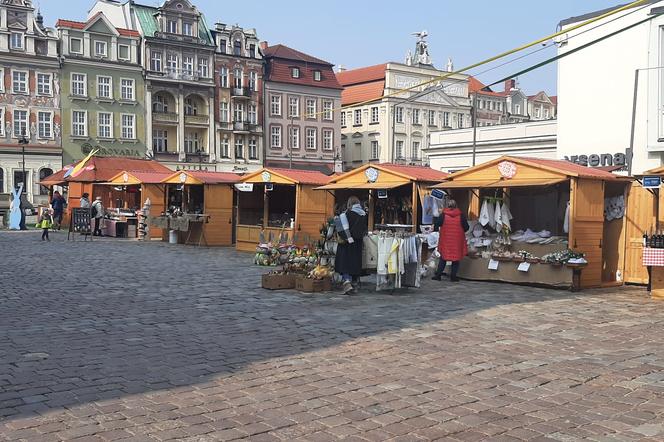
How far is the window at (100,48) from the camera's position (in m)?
53.3

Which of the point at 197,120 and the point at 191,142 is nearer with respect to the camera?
the point at 197,120

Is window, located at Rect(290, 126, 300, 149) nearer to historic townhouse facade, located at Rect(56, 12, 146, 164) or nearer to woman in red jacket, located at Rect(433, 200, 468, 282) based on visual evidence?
historic townhouse facade, located at Rect(56, 12, 146, 164)

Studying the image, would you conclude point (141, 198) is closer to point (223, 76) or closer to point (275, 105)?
point (223, 76)

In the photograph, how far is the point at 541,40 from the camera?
900 centimetres

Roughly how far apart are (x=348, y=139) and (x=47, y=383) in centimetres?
6655

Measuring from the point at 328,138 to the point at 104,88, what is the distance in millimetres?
21443

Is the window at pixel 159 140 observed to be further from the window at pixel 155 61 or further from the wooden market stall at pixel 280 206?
the wooden market stall at pixel 280 206

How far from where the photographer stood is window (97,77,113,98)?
53562 mm

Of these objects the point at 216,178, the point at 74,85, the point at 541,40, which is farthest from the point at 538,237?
the point at 74,85

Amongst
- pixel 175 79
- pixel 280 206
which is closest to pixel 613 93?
pixel 280 206

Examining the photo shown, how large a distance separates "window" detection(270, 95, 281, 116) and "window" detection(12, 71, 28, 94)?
20.7 meters

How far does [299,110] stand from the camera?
64.6 m

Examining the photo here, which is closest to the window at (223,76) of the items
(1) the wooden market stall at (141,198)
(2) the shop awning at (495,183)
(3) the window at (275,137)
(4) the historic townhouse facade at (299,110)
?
(4) the historic townhouse facade at (299,110)

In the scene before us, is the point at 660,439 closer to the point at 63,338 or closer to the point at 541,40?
the point at 541,40
